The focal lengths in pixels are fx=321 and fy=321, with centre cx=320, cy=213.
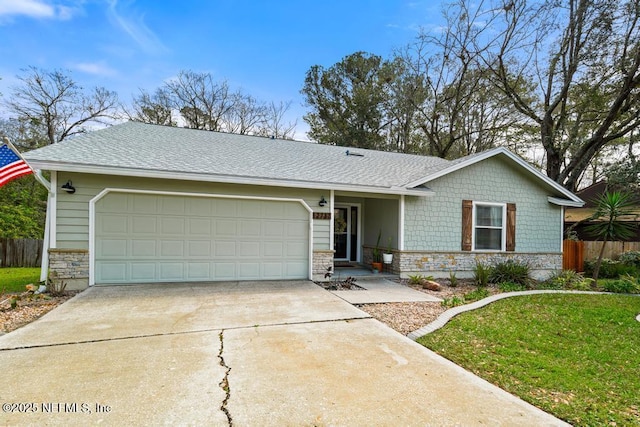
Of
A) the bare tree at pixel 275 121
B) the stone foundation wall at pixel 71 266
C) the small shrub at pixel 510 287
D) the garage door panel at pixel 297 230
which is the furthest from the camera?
the bare tree at pixel 275 121

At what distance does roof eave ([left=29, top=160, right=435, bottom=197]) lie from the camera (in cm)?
639

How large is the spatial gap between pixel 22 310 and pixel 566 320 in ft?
30.2

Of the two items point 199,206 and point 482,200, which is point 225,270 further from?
point 482,200

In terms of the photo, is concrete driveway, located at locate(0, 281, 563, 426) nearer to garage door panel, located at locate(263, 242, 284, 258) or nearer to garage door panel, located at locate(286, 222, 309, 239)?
garage door panel, located at locate(263, 242, 284, 258)

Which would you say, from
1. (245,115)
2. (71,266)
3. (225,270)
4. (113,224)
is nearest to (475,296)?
(225,270)

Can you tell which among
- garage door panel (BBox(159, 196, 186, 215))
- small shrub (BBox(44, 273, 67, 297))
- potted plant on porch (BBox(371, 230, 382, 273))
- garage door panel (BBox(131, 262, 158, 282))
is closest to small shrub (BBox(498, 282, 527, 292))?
potted plant on porch (BBox(371, 230, 382, 273))

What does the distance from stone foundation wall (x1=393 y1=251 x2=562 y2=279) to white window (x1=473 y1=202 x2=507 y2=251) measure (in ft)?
0.94

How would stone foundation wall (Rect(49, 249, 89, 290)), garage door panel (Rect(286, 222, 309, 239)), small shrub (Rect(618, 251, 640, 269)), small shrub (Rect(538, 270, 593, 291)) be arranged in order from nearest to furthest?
stone foundation wall (Rect(49, 249, 89, 290)) < garage door panel (Rect(286, 222, 309, 239)) < small shrub (Rect(538, 270, 593, 291)) < small shrub (Rect(618, 251, 640, 269))

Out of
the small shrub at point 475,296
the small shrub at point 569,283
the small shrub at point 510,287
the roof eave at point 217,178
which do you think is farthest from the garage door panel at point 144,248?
the small shrub at point 569,283

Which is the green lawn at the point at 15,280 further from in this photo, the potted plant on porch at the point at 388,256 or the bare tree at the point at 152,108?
the bare tree at the point at 152,108

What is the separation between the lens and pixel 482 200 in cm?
1005

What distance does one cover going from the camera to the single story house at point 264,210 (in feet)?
22.5

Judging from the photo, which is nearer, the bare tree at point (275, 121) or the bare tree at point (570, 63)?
the bare tree at point (570, 63)

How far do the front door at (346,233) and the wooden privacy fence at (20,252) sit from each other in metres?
10.7
